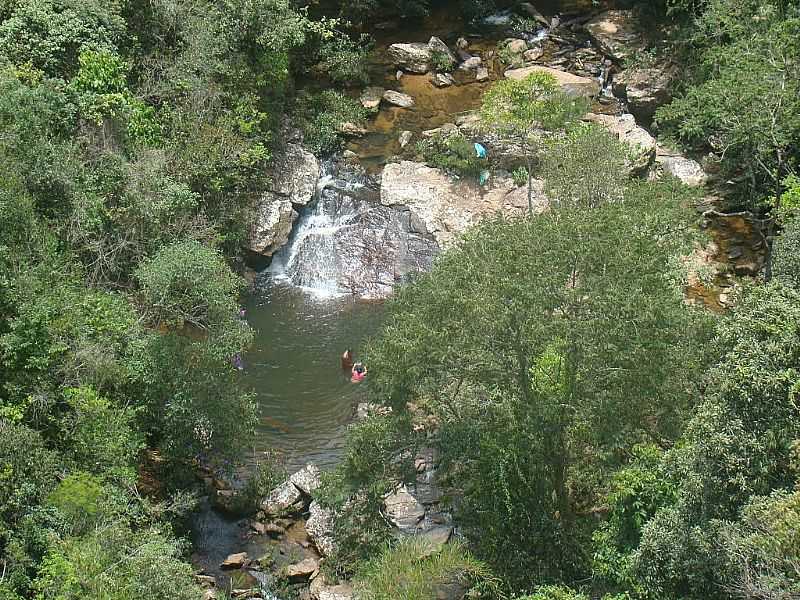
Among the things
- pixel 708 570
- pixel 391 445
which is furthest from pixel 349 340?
pixel 708 570

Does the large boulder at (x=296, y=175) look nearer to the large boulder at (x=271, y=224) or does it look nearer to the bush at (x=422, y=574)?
the large boulder at (x=271, y=224)

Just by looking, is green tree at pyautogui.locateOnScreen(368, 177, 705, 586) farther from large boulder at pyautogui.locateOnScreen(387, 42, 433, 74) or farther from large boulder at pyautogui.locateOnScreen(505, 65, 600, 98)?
large boulder at pyautogui.locateOnScreen(387, 42, 433, 74)

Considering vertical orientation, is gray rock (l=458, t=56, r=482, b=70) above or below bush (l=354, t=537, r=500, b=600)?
below

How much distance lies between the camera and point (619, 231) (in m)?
13.7

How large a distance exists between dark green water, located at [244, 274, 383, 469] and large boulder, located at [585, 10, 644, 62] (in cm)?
1513

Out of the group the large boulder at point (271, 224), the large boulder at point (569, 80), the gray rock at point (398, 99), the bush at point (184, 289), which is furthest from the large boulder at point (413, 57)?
the bush at point (184, 289)

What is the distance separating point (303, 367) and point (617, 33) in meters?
19.5

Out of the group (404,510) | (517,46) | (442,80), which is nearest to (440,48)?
(442,80)

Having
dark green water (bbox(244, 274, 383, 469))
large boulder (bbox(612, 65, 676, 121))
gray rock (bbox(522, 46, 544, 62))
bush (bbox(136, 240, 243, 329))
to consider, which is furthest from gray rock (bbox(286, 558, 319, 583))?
gray rock (bbox(522, 46, 544, 62))

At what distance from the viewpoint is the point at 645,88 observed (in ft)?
95.7

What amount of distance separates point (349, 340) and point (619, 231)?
10093 mm

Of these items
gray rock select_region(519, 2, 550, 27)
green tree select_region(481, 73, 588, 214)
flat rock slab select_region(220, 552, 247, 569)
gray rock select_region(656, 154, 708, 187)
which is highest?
green tree select_region(481, 73, 588, 214)

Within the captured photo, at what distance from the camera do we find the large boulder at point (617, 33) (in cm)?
3080

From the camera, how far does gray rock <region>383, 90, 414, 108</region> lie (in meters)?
29.7
